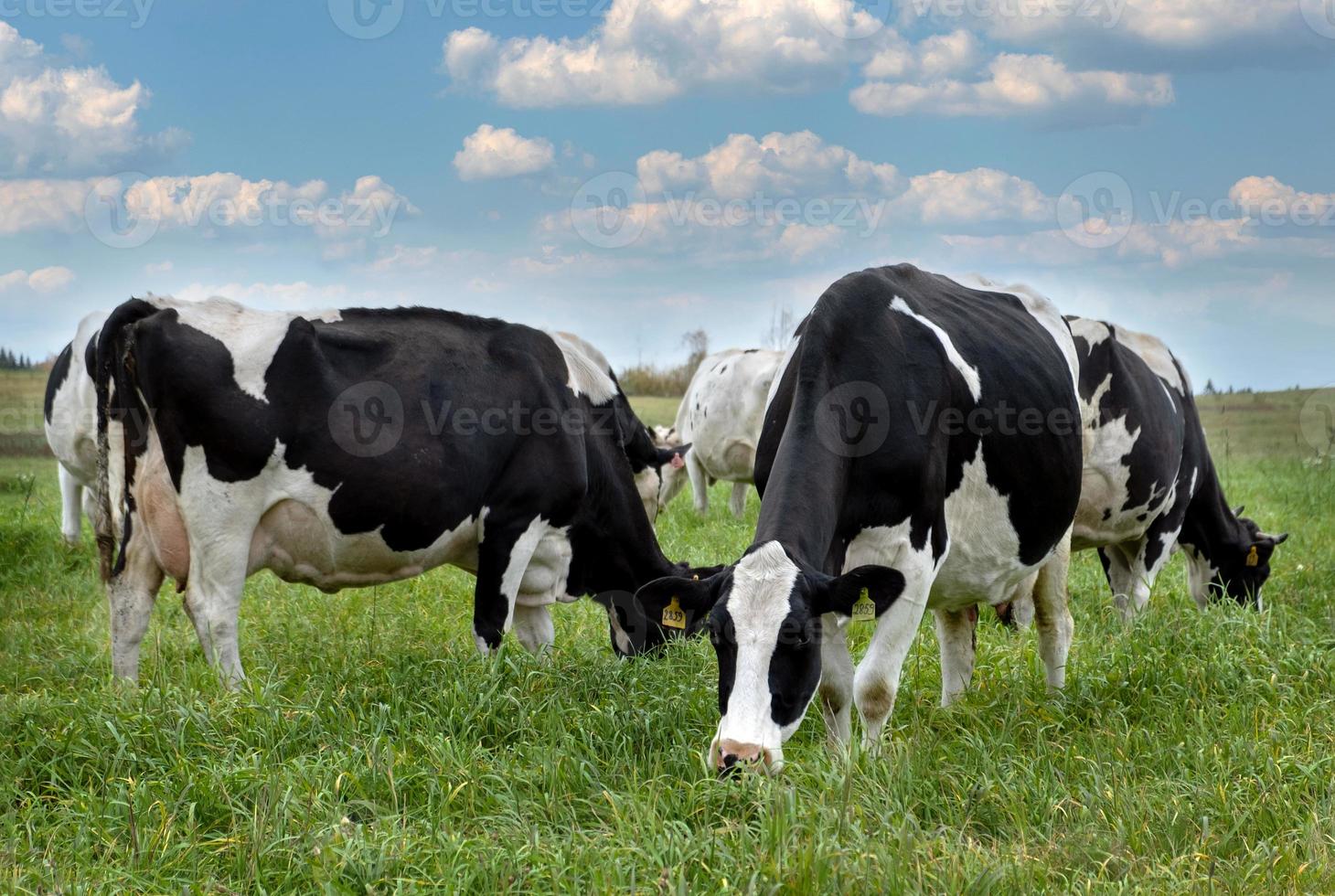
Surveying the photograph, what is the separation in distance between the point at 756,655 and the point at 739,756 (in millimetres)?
363

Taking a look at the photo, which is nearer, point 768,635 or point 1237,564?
point 768,635

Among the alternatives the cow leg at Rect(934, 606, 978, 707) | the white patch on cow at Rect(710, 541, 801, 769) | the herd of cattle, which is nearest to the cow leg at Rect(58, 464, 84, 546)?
the herd of cattle

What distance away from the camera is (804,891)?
11.6 ft

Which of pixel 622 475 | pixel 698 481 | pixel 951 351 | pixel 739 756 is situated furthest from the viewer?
pixel 698 481

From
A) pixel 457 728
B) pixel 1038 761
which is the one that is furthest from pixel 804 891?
pixel 457 728

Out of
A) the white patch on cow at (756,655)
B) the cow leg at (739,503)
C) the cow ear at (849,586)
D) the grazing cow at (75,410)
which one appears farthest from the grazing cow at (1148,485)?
the grazing cow at (75,410)

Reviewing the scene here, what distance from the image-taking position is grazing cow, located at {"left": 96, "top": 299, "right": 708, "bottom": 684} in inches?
253

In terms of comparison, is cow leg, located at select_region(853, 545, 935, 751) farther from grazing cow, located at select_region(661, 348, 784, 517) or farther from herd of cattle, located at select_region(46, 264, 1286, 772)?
grazing cow, located at select_region(661, 348, 784, 517)

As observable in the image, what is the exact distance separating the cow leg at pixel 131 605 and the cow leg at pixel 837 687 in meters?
3.79

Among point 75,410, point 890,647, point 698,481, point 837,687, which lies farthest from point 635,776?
point 698,481

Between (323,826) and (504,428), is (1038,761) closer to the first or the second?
(323,826)

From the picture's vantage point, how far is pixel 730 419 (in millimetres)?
16125

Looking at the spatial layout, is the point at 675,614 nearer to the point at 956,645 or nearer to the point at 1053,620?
the point at 956,645

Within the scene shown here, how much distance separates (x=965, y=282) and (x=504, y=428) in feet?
9.95
